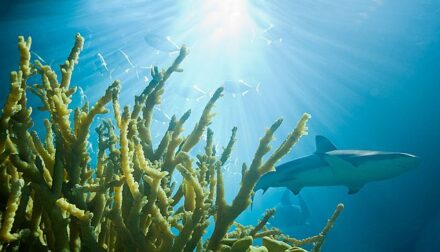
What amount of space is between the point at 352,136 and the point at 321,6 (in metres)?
13.1

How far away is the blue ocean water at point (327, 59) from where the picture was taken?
58.1 ft

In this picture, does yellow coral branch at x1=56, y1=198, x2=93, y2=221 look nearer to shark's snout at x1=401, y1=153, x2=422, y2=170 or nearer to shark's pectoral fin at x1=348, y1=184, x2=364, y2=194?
shark's snout at x1=401, y1=153, x2=422, y2=170

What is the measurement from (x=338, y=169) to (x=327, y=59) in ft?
66.3

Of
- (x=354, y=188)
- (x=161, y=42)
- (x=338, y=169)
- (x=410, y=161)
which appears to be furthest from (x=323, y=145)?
(x=161, y=42)

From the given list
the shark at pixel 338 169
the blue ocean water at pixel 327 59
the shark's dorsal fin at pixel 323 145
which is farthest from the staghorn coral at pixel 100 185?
the blue ocean water at pixel 327 59

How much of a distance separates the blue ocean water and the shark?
6.76 meters

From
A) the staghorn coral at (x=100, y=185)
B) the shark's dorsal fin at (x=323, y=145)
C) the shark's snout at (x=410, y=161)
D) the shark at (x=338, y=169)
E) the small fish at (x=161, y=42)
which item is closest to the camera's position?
the staghorn coral at (x=100, y=185)

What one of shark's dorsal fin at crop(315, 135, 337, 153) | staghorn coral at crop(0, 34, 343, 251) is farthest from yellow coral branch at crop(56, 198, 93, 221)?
shark's dorsal fin at crop(315, 135, 337, 153)

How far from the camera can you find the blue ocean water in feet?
58.1

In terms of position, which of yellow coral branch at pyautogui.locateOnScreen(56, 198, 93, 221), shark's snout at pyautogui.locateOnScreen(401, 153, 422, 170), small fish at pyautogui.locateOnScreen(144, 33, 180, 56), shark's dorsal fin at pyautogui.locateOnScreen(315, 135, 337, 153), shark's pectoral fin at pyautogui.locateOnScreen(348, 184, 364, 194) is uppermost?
small fish at pyautogui.locateOnScreen(144, 33, 180, 56)

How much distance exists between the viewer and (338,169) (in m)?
8.04

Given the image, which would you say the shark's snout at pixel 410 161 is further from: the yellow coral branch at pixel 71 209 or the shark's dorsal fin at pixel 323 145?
the yellow coral branch at pixel 71 209

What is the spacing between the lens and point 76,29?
20.0 metres

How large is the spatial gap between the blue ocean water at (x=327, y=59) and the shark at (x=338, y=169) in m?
6.76
